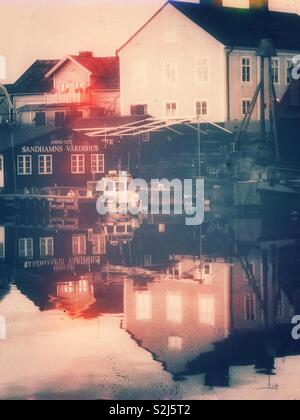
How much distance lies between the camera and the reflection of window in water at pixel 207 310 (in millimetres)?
9520

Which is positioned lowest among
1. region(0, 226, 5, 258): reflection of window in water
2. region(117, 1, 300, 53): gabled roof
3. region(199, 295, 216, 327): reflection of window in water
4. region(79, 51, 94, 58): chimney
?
region(0, 226, 5, 258): reflection of window in water

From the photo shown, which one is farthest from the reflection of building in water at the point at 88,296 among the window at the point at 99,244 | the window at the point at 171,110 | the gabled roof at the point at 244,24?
the gabled roof at the point at 244,24

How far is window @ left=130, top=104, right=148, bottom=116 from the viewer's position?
28.7 m

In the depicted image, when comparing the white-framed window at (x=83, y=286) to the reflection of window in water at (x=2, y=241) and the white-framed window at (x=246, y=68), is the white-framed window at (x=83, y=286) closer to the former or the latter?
the reflection of window in water at (x=2, y=241)

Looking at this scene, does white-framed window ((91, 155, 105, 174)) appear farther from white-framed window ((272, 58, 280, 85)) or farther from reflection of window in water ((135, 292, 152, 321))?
reflection of window in water ((135, 292, 152, 321))

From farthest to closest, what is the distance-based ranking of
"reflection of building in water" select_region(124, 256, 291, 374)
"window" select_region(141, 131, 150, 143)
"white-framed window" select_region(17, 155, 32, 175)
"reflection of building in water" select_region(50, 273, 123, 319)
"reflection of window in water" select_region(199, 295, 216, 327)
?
1. "white-framed window" select_region(17, 155, 32, 175)
2. "window" select_region(141, 131, 150, 143)
3. "reflection of building in water" select_region(50, 273, 123, 319)
4. "reflection of window in water" select_region(199, 295, 216, 327)
5. "reflection of building in water" select_region(124, 256, 291, 374)

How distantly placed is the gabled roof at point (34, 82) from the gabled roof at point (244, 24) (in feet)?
11.3

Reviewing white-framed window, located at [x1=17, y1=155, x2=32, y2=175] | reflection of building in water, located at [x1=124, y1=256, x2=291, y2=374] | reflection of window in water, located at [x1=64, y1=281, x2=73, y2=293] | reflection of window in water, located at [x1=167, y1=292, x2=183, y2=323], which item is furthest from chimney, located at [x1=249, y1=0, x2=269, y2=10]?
reflection of window in water, located at [x1=167, y1=292, x2=183, y2=323]

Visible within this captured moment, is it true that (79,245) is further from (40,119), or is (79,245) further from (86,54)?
(86,54)

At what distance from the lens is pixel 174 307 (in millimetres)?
10328

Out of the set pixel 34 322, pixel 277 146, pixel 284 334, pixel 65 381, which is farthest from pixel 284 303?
pixel 277 146

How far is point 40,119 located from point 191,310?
21.5 m

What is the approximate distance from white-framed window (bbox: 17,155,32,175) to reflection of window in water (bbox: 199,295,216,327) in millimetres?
21427
